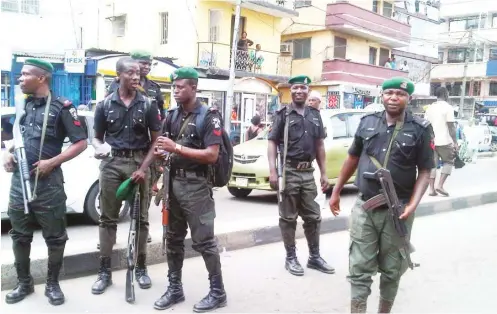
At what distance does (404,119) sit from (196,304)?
207 centimetres

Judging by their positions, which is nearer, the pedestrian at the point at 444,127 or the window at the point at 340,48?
the pedestrian at the point at 444,127

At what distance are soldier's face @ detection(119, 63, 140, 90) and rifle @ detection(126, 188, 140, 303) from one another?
865 mm

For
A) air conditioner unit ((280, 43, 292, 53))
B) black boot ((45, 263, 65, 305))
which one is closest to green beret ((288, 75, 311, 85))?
black boot ((45, 263, 65, 305))

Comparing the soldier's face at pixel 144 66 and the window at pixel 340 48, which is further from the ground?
A: the window at pixel 340 48

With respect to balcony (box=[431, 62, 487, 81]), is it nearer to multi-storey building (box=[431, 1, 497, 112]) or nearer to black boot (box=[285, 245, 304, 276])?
multi-storey building (box=[431, 1, 497, 112])

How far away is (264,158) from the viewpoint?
8242 mm

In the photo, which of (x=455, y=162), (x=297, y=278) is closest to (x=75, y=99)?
(x=455, y=162)

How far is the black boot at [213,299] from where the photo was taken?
363cm

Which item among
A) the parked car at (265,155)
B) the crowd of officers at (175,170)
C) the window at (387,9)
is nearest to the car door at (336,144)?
the parked car at (265,155)

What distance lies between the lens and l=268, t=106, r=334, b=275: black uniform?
15.3ft

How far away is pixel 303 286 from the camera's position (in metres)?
4.34

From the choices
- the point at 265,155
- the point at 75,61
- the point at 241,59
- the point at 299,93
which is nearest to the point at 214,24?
the point at 241,59

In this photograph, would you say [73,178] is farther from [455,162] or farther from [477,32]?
[477,32]

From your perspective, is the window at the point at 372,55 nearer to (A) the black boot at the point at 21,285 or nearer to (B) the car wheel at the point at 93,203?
(B) the car wheel at the point at 93,203
